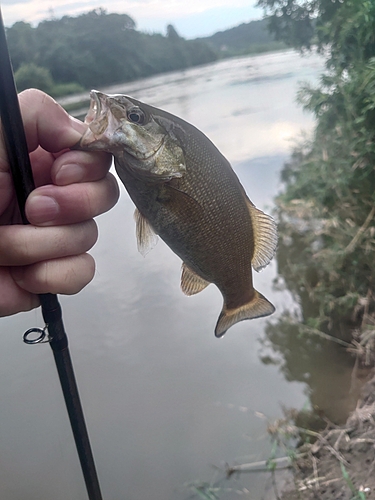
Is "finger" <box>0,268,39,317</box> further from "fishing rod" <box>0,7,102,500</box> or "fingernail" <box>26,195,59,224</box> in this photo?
"fingernail" <box>26,195,59,224</box>

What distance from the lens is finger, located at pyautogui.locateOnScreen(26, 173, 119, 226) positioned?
3.07 ft

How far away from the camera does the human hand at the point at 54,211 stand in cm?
96

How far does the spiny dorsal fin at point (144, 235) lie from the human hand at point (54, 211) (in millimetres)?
86

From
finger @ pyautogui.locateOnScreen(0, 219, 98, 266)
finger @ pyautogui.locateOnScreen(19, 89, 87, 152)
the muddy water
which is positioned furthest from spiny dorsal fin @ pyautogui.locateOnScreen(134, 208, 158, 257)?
the muddy water

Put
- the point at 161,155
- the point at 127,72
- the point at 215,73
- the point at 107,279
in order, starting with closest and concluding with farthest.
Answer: the point at 161,155
the point at 127,72
the point at 107,279
the point at 215,73

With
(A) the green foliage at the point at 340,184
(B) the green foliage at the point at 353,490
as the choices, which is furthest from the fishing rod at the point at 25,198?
(A) the green foliage at the point at 340,184

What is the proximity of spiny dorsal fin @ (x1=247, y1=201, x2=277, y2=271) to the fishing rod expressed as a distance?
0.51 m

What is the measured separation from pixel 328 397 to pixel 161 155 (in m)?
2.83

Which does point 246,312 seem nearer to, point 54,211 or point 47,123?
point 54,211

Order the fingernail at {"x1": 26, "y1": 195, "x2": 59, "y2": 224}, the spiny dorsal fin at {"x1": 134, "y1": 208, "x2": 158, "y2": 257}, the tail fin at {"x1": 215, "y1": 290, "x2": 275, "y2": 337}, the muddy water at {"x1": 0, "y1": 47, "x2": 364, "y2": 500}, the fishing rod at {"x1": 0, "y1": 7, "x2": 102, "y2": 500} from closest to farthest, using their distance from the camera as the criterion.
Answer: the fishing rod at {"x1": 0, "y1": 7, "x2": 102, "y2": 500} → the fingernail at {"x1": 26, "y1": 195, "x2": 59, "y2": 224} → the spiny dorsal fin at {"x1": 134, "y1": 208, "x2": 158, "y2": 257} → the tail fin at {"x1": 215, "y1": 290, "x2": 275, "y2": 337} → the muddy water at {"x1": 0, "y1": 47, "x2": 364, "y2": 500}

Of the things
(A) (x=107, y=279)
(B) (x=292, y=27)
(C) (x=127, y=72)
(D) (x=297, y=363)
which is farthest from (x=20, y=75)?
(B) (x=292, y=27)

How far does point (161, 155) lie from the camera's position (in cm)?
97

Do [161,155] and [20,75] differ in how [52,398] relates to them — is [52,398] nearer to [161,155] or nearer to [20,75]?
[20,75]

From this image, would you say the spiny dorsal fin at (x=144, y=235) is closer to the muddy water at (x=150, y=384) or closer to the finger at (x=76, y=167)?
the finger at (x=76, y=167)
